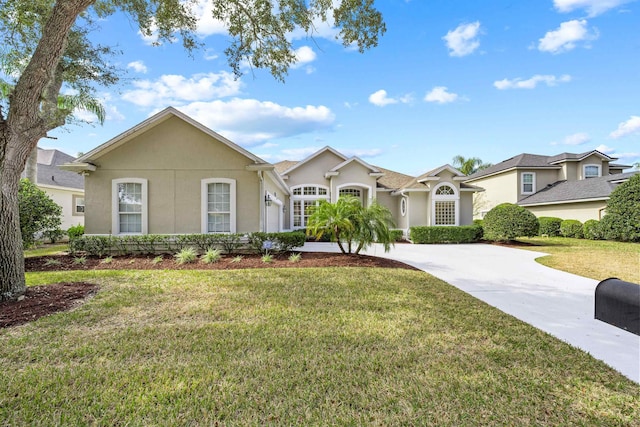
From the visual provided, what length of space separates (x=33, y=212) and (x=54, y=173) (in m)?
13.0

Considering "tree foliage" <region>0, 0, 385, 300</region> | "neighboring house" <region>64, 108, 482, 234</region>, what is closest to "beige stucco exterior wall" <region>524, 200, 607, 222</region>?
"tree foliage" <region>0, 0, 385, 300</region>

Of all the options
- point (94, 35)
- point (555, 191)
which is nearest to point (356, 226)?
point (94, 35)

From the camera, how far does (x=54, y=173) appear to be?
21.4m

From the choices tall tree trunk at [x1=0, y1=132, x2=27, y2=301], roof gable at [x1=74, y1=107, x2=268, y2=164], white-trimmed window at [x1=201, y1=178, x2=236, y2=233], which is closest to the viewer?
tall tree trunk at [x1=0, y1=132, x2=27, y2=301]

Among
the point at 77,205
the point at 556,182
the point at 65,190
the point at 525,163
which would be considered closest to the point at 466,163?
the point at 525,163

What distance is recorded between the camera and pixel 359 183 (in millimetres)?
20281

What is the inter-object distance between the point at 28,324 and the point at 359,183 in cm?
1755

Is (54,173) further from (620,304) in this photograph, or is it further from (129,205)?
(620,304)

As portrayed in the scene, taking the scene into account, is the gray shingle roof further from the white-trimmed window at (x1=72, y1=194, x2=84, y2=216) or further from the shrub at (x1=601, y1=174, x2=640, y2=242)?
the shrub at (x1=601, y1=174, x2=640, y2=242)

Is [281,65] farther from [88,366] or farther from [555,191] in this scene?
[555,191]

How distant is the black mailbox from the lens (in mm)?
1544

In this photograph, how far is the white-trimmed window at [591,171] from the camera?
2514cm

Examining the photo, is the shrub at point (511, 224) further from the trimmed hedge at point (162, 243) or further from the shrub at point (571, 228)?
the trimmed hedge at point (162, 243)

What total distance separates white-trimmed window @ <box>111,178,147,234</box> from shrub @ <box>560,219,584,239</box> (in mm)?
25644
